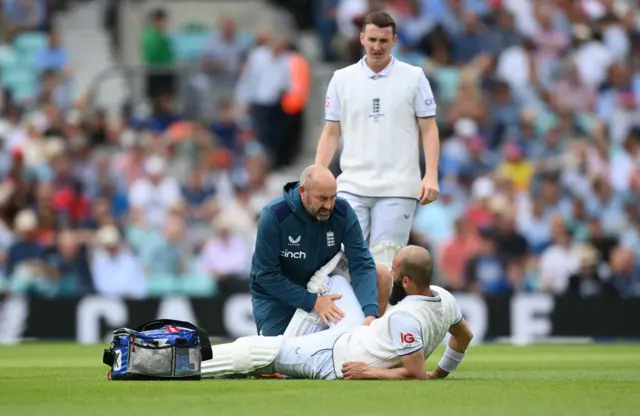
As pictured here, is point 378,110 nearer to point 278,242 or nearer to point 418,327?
point 278,242

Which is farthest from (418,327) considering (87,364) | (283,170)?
(283,170)

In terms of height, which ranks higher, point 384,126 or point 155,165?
point 384,126

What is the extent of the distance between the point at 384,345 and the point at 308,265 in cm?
114

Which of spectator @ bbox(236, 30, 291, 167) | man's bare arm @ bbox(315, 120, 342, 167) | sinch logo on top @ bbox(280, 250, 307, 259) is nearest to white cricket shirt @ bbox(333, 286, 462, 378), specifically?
sinch logo on top @ bbox(280, 250, 307, 259)

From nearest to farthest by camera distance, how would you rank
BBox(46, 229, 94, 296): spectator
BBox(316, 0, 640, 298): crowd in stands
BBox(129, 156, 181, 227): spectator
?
BBox(46, 229, 94, 296): spectator
BBox(316, 0, 640, 298): crowd in stands
BBox(129, 156, 181, 227): spectator

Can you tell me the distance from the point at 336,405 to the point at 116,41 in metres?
16.4

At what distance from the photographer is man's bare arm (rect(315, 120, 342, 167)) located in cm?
1173

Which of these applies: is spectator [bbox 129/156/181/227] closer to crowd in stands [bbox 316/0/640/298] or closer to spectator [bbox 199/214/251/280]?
spectator [bbox 199/214/251/280]

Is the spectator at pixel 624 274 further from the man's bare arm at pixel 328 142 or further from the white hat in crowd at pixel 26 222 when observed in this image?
the man's bare arm at pixel 328 142

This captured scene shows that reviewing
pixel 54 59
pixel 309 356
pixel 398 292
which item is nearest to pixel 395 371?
pixel 398 292

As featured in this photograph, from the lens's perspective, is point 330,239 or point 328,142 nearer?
point 330,239

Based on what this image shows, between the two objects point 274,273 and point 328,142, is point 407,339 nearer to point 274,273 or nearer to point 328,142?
point 274,273

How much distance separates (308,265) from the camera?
10.7 meters

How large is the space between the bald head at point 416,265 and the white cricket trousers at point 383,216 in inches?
77.9
